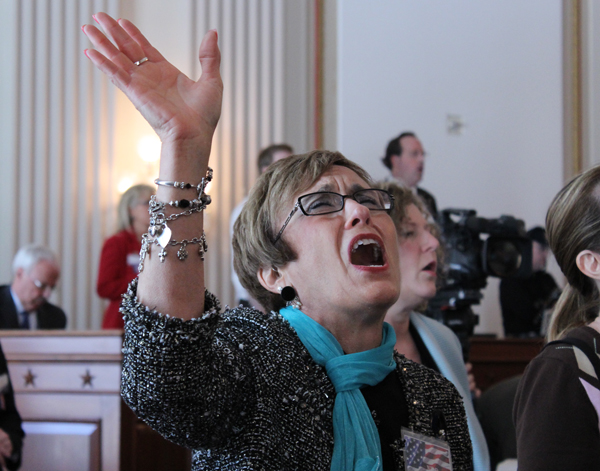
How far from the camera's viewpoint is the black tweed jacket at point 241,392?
94cm

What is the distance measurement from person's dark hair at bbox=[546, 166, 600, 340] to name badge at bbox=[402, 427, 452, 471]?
1.46 feet

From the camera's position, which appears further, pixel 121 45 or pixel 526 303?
pixel 526 303

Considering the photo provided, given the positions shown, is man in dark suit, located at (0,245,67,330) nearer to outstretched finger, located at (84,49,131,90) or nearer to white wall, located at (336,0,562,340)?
white wall, located at (336,0,562,340)

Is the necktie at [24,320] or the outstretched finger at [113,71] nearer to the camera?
the outstretched finger at [113,71]

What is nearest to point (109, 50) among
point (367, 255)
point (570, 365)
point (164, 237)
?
point (164, 237)

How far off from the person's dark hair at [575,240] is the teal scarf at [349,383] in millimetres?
518

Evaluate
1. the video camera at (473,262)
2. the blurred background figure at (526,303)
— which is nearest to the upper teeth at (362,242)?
the video camera at (473,262)

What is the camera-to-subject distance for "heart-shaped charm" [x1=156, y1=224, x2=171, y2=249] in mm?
969

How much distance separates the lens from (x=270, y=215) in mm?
1436

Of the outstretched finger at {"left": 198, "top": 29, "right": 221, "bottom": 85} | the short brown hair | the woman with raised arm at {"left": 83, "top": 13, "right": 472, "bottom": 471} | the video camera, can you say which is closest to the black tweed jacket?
the woman with raised arm at {"left": 83, "top": 13, "right": 472, "bottom": 471}

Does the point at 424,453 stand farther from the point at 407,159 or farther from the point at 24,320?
the point at 407,159

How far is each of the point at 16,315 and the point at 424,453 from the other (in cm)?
318

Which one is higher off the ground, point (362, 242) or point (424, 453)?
point (362, 242)

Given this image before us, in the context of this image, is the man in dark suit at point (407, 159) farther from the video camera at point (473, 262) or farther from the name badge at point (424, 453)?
the name badge at point (424, 453)
